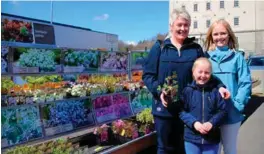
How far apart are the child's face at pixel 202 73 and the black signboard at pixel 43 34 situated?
Result: 9.56m

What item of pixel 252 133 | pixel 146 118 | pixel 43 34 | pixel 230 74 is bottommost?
pixel 252 133

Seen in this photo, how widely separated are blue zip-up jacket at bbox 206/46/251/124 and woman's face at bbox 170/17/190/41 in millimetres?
408

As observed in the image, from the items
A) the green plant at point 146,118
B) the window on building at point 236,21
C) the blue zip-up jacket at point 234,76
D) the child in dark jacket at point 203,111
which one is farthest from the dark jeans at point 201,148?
the window on building at point 236,21

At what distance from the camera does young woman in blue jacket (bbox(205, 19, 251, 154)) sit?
322 cm

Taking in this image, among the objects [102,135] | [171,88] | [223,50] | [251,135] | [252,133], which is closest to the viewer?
[171,88]

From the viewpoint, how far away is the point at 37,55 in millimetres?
4906

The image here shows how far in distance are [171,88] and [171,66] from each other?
230 millimetres

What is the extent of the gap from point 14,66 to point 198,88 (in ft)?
8.60

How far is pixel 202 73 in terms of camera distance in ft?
10.3

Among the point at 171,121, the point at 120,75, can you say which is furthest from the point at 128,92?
the point at 171,121

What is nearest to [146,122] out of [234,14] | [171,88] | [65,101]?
[65,101]

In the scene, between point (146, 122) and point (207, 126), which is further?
point (146, 122)

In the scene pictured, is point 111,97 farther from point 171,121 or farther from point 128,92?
point 171,121

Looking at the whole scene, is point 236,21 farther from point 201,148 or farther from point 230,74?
point 201,148
